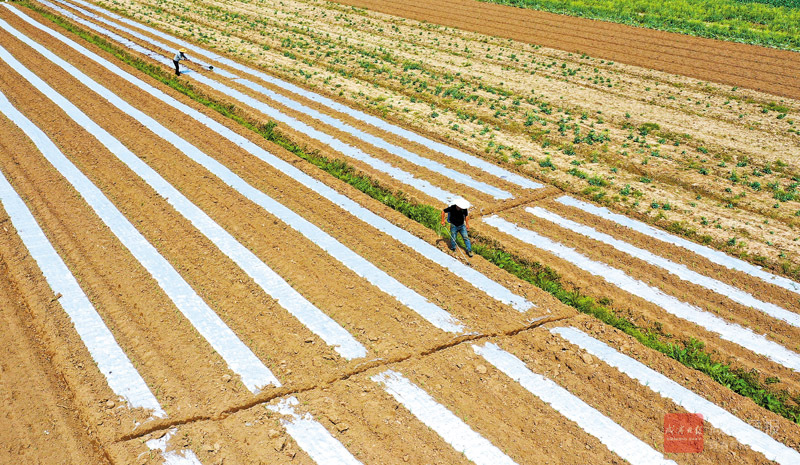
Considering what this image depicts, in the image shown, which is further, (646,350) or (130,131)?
(130,131)

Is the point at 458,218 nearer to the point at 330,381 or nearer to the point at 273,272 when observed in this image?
the point at 273,272

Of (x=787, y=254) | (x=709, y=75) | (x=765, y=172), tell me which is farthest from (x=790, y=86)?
(x=787, y=254)

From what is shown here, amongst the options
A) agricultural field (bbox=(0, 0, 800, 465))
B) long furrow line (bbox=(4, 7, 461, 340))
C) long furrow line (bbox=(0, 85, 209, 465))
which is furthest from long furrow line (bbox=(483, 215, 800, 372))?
long furrow line (bbox=(0, 85, 209, 465))

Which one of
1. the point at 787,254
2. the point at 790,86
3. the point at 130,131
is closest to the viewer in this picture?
the point at 787,254

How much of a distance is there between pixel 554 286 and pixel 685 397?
3.25m

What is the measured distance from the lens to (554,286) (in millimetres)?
11070

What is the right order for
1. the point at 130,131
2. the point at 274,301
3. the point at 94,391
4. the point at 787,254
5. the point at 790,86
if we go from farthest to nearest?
the point at 790,86, the point at 130,131, the point at 787,254, the point at 274,301, the point at 94,391

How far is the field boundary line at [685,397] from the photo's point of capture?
770 centimetres

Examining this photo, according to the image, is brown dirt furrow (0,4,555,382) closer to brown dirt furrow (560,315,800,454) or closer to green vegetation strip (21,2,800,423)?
green vegetation strip (21,2,800,423)

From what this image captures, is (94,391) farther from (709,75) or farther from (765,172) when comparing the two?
(709,75)

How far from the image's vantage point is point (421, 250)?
39.6 ft

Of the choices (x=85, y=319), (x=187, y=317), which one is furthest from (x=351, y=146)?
(x=85, y=319)

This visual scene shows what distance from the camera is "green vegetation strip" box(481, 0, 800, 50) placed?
31344 millimetres

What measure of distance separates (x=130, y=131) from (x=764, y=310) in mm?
17900
